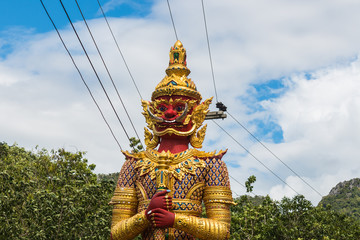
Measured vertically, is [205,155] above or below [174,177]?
above

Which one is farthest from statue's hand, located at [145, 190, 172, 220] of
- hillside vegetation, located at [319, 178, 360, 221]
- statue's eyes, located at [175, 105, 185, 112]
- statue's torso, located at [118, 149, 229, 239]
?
hillside vegetation, located at [319, 178, 360, 221]

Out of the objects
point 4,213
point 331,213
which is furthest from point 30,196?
point 331,213

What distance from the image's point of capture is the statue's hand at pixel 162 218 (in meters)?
7.21

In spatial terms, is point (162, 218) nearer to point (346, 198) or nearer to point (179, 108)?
point (179, 108)

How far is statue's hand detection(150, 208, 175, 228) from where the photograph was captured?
721 centimetres

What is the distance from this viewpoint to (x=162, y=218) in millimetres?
7215

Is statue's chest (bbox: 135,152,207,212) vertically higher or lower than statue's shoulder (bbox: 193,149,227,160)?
lower

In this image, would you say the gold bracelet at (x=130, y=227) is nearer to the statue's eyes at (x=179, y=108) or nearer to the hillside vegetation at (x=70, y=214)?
the statue's eyes at (x=179, y=108)

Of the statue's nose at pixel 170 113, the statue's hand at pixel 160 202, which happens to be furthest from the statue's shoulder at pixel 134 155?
the statue's hand at pixel 160 202

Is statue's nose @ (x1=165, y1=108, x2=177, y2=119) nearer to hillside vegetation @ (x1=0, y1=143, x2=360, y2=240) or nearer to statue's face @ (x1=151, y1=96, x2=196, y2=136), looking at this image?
statue's face @ (x1=151, y1=96, x2=196, y2=136)

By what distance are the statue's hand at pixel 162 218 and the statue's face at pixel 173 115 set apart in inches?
57.9

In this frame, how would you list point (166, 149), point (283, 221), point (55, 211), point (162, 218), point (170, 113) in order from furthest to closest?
point (283, 221)
point (55, 211)
point (166, 149)
point (170, 113)
point (162, 218)

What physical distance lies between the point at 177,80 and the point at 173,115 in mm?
674

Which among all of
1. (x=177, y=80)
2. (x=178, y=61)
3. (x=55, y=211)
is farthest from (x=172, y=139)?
(x=55, y=211)
